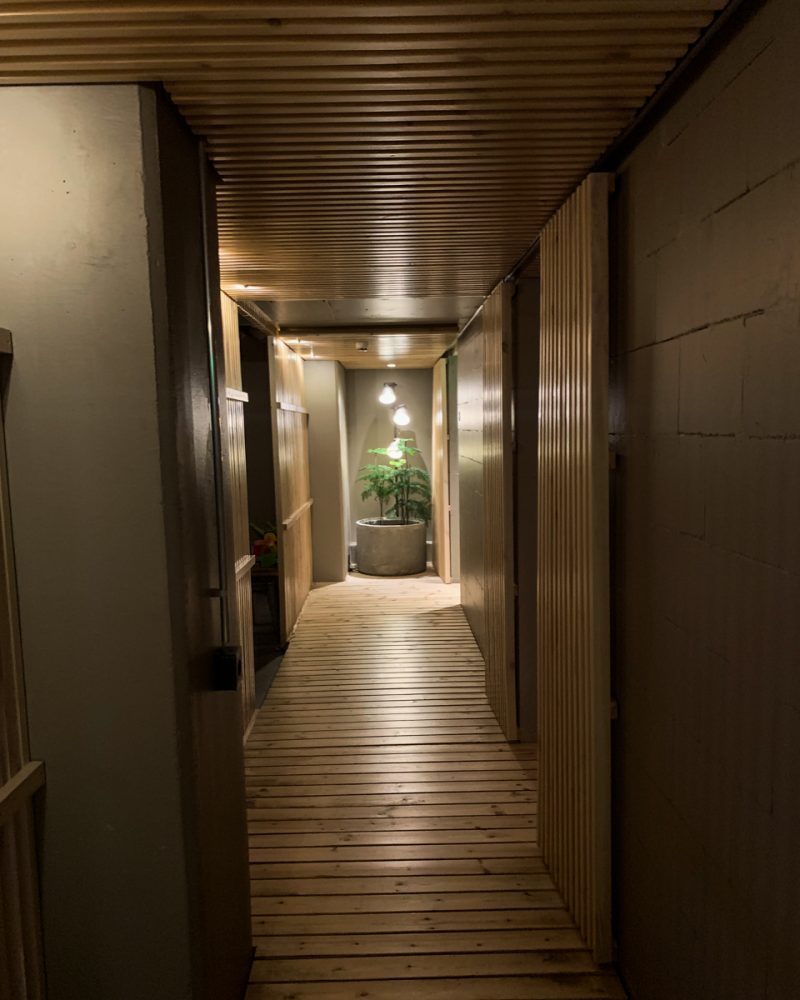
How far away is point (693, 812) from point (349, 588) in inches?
246

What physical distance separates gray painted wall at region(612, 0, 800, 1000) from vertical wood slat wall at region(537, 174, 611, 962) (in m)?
0.07

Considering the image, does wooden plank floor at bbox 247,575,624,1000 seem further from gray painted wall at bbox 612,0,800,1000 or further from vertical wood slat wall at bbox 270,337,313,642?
vertical wood slat wall at bbox 270,337,313,642

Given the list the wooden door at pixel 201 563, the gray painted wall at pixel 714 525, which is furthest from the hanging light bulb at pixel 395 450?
the gray painted wall at pixel 714 525

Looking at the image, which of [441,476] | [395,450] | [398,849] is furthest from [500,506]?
[395,450]

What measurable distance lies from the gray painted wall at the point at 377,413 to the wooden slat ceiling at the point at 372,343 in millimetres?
829

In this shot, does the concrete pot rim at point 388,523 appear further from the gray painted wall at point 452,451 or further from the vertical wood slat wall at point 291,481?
the vertical wood slat wall at point 291,481

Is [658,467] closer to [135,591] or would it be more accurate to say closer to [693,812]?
[693,812]

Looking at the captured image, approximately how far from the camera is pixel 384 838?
9.99 ft

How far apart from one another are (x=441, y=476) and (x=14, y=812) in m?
6.64

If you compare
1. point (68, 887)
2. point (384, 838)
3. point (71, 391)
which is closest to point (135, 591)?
point (71, 391)

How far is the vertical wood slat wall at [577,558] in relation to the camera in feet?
7.00

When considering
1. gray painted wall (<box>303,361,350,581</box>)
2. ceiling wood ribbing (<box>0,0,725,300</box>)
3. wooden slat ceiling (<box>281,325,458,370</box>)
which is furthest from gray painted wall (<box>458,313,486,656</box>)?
ceiling wood ribbing (<box>0,0,725,300</box>)

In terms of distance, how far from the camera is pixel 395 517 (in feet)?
29.7

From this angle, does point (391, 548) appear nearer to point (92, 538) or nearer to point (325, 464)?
point (325, 464)
